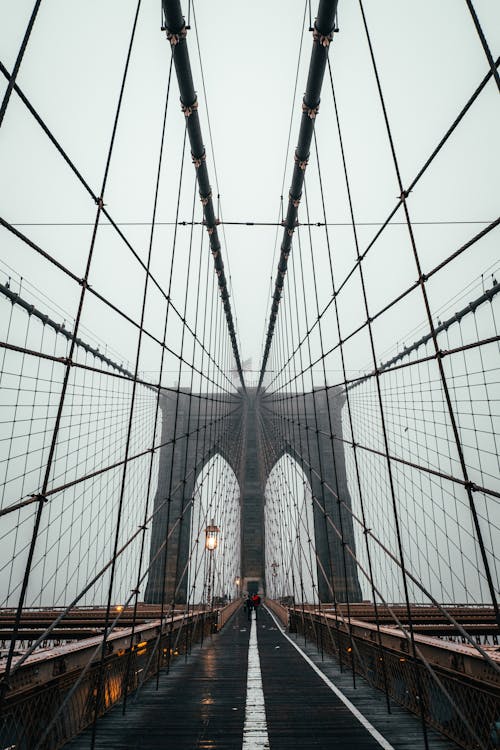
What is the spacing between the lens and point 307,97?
7.05 m

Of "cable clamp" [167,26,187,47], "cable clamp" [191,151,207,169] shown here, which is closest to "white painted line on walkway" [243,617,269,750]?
"cable clamp" [167,26,187,47]

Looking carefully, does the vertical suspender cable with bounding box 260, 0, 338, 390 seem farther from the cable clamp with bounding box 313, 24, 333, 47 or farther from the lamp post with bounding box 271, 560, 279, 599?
the lamp post with bounding box 271, 560, 279, 599

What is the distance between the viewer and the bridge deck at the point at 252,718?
2842 mm

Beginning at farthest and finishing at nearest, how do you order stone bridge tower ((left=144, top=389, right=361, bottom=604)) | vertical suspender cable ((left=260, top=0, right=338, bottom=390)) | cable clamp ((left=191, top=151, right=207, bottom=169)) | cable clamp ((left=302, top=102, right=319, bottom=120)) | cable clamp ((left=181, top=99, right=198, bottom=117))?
1. stone bridge tower ((left=144, top=389, right=361, bottom=604))
2. cable clamp ((left=191, top=151, right=207, bottom=169))
3. cable clamp ((left=302, top=102, right=319, bottom=120))
4. cable clamp ((left=181, top=99, right=198, bottom=117))
5. vertical suspender cable ((left=260, top=0, right=338, bottom=390))

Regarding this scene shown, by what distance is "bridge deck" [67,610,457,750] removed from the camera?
2.84 meters

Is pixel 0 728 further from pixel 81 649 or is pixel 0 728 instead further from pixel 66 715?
pixel 81 649

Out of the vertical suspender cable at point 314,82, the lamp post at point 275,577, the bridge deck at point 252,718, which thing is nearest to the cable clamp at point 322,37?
the vertical suspender cable at point 314,82

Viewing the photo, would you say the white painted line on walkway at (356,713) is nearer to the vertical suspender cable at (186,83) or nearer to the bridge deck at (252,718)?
the bridge deck at (252,718)

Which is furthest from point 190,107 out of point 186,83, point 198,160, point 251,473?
point 251,473

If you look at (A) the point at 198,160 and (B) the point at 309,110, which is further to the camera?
(A) the point at 198,160

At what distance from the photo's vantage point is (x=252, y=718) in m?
3.36

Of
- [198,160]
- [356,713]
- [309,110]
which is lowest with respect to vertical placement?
[356,713]

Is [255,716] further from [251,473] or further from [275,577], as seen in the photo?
[251,473]

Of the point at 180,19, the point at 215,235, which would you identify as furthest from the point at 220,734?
the point at 215,235
